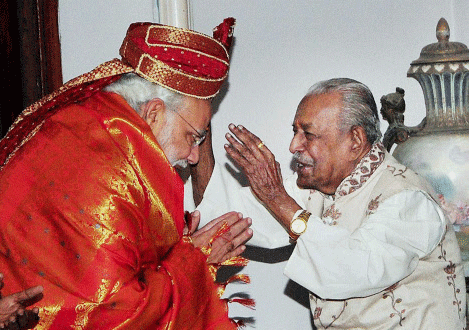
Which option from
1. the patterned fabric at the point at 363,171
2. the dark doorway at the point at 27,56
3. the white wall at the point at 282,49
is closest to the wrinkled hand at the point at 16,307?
the patterned fabric at the point at 363,171

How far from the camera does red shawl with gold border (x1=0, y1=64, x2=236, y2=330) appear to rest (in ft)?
7.73

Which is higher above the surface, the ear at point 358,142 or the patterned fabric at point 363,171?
the ear at point 358,142

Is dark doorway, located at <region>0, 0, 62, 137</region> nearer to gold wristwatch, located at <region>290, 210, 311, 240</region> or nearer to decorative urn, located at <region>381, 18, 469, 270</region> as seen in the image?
gold wristwatch, located at <region>290, 210, 311, 240</region>

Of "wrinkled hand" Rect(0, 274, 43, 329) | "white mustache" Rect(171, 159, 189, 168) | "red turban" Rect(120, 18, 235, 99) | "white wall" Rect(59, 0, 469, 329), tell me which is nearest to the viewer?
"wrinkled hand" Rect(0, 274, 43, 329)

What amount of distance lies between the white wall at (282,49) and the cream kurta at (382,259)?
35.8 inches

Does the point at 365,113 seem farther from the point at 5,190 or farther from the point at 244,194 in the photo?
the point at 5,190

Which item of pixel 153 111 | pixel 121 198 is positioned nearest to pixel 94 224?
pixel 121 198

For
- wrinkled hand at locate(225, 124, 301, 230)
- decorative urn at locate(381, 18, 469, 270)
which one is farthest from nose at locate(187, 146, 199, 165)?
decorative urn at locate(381, 18, 469, 270)

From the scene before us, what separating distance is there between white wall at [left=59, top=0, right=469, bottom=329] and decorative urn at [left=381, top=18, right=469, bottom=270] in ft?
0.91

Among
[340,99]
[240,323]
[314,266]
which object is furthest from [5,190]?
[340,99]

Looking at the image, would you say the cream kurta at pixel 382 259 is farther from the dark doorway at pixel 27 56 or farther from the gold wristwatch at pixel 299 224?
the dark doorway at pixel 27 56

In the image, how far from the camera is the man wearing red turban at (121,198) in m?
2.36

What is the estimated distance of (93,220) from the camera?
2.37 m

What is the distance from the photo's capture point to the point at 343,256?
9.37ft
